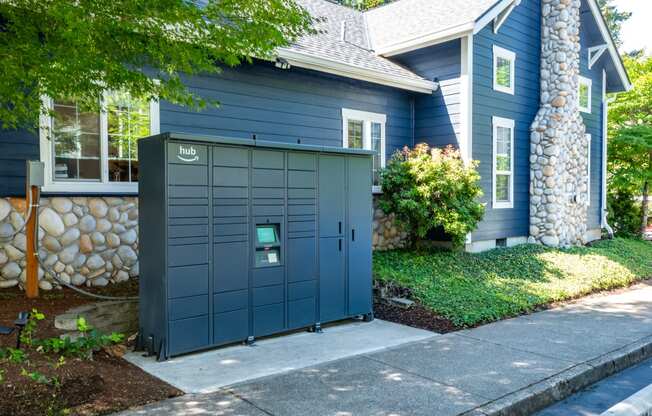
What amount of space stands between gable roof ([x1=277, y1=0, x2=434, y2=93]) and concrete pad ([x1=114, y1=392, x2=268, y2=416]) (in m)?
6.03

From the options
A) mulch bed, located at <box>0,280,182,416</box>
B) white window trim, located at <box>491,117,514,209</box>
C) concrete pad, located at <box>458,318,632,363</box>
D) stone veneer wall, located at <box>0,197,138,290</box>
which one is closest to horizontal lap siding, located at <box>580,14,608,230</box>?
white window trim, located at <box>491,117,514,209</box>

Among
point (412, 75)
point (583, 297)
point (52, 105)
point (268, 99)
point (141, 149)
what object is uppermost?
point (412, 75)

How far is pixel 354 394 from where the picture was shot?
4.26 m

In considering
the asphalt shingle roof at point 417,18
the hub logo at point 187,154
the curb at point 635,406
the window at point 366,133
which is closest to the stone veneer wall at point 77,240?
the hub logo at point 187,154

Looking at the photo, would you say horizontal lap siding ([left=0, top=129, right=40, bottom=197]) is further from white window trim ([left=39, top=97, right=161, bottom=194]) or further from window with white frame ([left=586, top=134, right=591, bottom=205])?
window with white frame ([left=586, top=134, right=591, bottom=205])

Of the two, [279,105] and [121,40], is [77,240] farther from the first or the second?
[279,105]

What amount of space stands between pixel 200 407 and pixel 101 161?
16.2 feet

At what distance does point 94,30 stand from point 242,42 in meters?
1.33

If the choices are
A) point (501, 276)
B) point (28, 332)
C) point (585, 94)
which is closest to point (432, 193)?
point (501, 276)

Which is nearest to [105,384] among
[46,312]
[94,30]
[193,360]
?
[193,360]

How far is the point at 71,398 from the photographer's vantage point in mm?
3953

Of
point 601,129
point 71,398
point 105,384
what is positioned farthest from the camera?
point 601,129

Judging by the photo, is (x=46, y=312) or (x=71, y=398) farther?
(x=46, y=312)

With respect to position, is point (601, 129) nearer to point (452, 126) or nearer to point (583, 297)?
point (452, 126)
